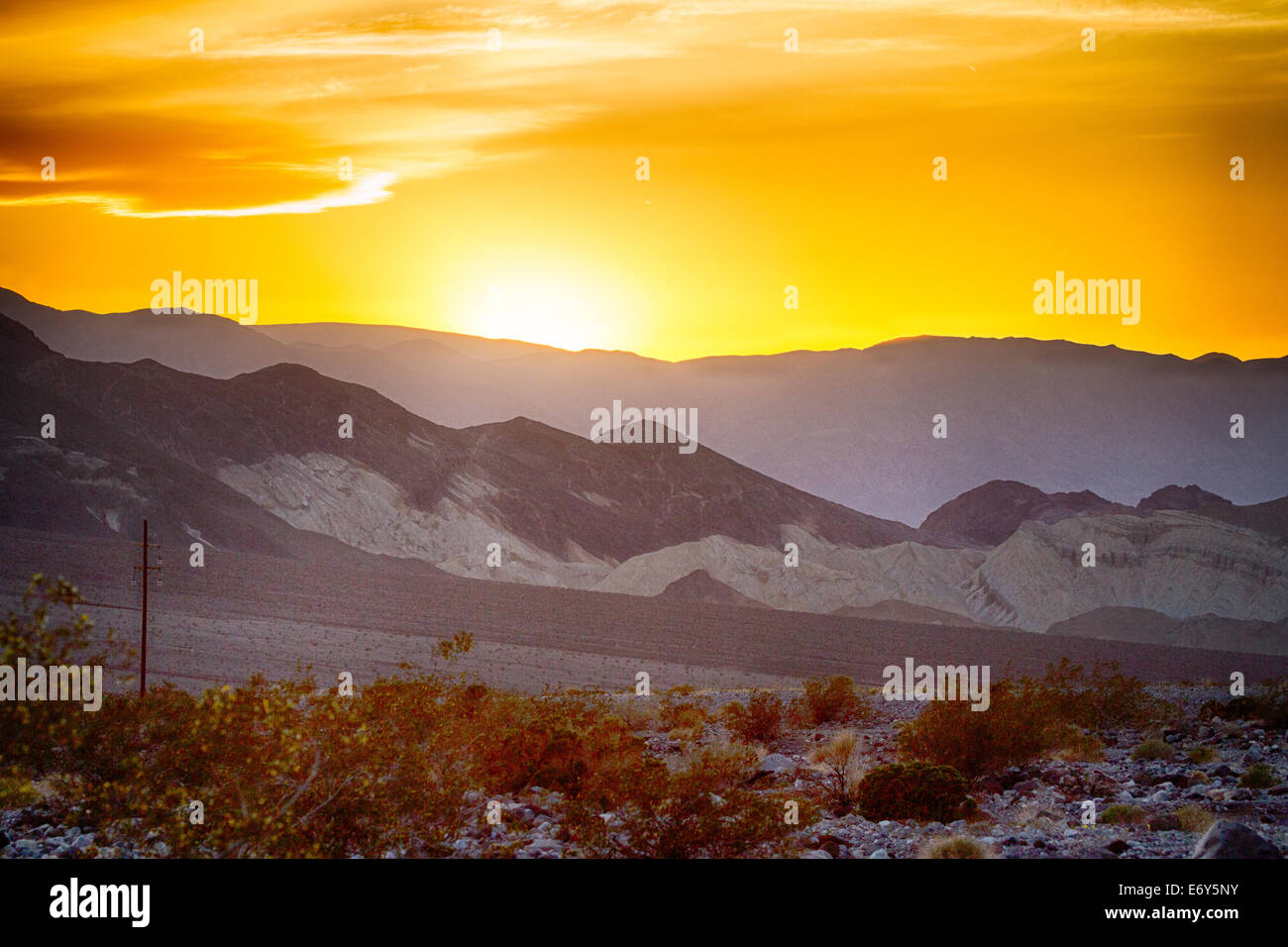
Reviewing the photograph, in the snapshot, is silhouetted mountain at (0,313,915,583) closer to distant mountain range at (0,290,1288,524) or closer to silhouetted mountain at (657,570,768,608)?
silhouetted mountain at (657,570,768,608)

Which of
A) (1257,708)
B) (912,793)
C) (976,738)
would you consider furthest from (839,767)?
(1257,708)

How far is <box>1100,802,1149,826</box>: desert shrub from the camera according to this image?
1437 cm

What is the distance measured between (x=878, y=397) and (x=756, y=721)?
4352 inches

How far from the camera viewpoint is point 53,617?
133 ft

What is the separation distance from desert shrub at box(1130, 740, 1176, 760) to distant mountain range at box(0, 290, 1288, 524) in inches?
3650

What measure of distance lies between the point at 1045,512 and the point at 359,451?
5455 centimetres

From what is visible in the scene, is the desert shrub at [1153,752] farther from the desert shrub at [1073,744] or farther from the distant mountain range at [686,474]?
the distant mountain range at [686,474]

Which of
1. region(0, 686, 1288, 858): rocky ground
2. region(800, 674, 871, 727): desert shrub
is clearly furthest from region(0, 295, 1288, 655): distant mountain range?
region(0, 686, 1288, 858): rocky ground

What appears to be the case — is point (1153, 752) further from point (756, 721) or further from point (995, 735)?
point (756, 721)

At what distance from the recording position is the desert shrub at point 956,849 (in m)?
12.5

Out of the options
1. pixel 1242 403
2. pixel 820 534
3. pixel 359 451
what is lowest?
pixel 820 534

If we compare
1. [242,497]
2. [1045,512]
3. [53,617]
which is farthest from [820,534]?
[53,617]

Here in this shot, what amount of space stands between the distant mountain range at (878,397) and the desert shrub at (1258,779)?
94580mm
